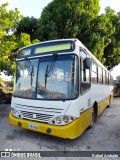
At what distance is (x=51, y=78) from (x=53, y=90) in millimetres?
360

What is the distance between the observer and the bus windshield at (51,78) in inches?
242

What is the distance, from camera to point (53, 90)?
6.24 meters

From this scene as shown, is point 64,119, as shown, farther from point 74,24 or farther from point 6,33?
point 74,24

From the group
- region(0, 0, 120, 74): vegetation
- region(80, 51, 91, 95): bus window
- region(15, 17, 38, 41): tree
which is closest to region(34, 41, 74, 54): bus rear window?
region(80, 51, 91, 95): bus window

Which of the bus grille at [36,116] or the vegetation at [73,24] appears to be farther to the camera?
the vegetation at [73,24]

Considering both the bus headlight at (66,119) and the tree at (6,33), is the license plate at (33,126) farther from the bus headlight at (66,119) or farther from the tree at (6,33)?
the tree at (6,33)

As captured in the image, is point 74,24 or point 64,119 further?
point 74,24

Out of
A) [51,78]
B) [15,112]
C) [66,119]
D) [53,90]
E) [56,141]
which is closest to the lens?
[66,119]

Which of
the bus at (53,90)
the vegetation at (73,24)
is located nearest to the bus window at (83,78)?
the bus at (53,90)

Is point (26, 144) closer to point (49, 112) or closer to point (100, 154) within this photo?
point (49, 112)

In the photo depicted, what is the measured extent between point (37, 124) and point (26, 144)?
0.63 m

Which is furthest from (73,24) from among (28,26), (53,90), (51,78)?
(53,90)

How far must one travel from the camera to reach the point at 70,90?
6.12 m

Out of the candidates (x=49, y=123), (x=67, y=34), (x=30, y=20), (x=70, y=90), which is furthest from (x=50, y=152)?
(x=30, y=20)
